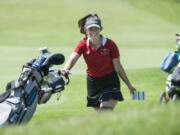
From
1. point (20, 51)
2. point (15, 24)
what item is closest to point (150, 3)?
point (15, 24)

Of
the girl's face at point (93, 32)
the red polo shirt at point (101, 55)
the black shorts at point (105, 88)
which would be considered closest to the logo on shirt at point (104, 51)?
the red polo shirt at point (101, 55)

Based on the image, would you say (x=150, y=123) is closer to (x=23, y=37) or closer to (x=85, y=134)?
(x=85, y=134)

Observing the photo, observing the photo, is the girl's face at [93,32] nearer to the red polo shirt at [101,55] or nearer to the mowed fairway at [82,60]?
the red polo shirt at [101,55]

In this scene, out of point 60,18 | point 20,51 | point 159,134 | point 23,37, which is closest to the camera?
point 159,134

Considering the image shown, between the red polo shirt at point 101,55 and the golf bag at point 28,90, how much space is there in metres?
1.01

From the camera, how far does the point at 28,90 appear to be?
5.67 meters

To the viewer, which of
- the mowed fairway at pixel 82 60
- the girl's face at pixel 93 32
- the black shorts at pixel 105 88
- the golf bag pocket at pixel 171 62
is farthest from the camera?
the golf bag pocket at pixel 171 62

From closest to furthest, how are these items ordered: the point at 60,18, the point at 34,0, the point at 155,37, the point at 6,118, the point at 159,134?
the point at 159,134 → the point at 6,118 → the point at 155,37 → the point at 60,18 → the point at 34,0

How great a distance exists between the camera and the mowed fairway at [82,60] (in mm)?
4098

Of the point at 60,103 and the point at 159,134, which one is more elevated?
the point at 159,134

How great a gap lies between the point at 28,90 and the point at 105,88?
5.35 feet

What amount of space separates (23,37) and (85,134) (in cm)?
2392

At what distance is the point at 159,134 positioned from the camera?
380 cm

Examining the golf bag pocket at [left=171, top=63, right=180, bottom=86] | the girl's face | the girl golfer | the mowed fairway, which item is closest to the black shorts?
the girl golfer
